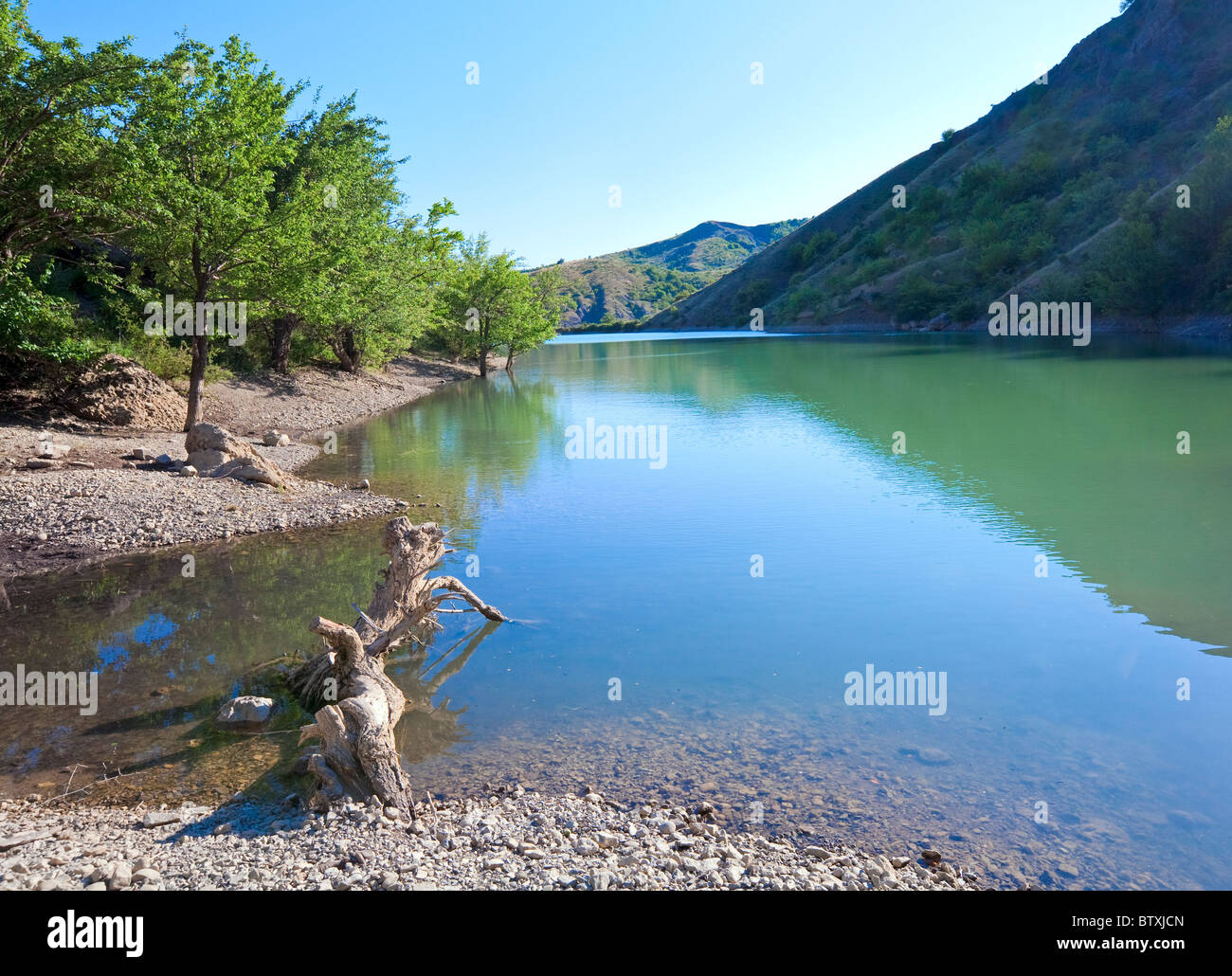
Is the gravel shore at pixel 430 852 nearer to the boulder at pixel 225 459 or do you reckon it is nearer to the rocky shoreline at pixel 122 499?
the rocky shoreline at pixel 122 499

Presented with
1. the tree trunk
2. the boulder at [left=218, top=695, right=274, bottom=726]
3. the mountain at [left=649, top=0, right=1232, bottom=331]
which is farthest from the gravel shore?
the mountain at [left=649, top=0, right=1232, bottom=331]

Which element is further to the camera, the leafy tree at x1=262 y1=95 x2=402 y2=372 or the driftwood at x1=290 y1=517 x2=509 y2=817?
the leafy tree at x1=262 y1=95 x2=402 y2=372

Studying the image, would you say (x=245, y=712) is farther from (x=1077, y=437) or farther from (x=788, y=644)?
(x=1077, y=437)

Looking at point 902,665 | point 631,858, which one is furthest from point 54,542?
point 902,665

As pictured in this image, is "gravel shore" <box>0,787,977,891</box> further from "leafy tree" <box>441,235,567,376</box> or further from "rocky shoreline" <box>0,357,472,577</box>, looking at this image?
"leafy tree" <box>441,235,567,376</box>

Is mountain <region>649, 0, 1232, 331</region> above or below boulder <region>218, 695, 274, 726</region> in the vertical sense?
above

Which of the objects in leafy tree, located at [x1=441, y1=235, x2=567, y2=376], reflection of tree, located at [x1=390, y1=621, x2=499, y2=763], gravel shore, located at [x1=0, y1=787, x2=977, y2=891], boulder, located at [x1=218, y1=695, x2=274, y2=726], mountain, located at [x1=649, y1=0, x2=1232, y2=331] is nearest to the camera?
gravel shore, located at [x1=0, y1=787, x2=977, y2=891]

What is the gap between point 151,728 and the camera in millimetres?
7965

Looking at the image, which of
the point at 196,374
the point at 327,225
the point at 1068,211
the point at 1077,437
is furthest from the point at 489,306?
the point at 1068,211

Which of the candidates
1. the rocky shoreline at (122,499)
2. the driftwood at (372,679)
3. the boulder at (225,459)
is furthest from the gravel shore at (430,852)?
the boulder at (225,459)

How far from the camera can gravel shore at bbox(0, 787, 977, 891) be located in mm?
5086

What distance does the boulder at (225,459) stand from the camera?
56.9 feet

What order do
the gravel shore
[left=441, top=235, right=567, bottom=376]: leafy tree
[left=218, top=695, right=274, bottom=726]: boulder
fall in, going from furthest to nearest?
[left=441, top=235, right=567, bottom=376]: leafy tree < [left=218, top=695, right=274, bottom=726]: boulder < the gravel shore

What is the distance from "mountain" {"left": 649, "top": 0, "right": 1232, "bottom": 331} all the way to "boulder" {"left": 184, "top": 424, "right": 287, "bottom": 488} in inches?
2490
